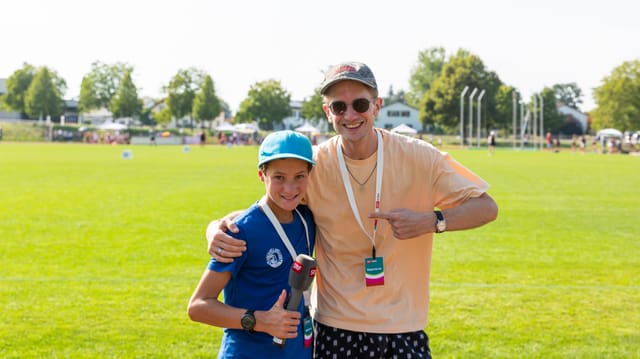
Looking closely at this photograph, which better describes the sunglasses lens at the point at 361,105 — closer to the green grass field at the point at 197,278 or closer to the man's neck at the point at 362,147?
the man's neck at the point at 362,147

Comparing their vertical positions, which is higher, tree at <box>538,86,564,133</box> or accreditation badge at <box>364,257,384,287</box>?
tree at <box>538,86,564,133</box>

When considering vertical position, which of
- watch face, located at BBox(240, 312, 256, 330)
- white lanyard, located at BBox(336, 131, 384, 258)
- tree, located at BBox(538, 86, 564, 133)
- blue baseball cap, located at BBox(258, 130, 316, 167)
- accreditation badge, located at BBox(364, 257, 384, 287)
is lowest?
watch face, located at BBox(240, 312, 256, 330)

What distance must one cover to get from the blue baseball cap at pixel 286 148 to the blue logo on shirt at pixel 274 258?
0.43m

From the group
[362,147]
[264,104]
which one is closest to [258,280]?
[362,147]

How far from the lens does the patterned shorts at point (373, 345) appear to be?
139 inches

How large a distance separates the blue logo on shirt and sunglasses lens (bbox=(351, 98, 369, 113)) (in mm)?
818

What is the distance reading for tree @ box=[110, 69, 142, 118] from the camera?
10838 cm

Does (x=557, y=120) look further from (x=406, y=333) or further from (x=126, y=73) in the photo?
(x=406, y=333)

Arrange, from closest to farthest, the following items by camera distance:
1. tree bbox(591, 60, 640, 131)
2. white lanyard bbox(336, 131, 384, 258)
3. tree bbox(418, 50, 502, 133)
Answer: white lanyard bbox(336, 131, 384, 258) → tree bbox(591, 60, 640, 131) → tree bbox(418, 50, 502, 133)

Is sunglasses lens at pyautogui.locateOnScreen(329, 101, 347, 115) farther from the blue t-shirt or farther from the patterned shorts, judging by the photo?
the patterned shorts

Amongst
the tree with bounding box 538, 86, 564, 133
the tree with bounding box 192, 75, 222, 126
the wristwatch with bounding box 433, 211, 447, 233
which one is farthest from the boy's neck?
the tree with bounding box 538, 86, 564, 133

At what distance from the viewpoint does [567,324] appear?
6984mm

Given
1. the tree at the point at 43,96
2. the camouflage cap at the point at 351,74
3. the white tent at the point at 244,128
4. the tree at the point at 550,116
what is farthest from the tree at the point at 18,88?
the camouflage cap at the point at 351,74

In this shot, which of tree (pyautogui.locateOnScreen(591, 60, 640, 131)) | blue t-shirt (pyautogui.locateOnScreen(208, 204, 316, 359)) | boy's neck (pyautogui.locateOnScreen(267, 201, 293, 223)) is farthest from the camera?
tree (pyautogui.locateOnScreen(591, 60, 640, 131))
